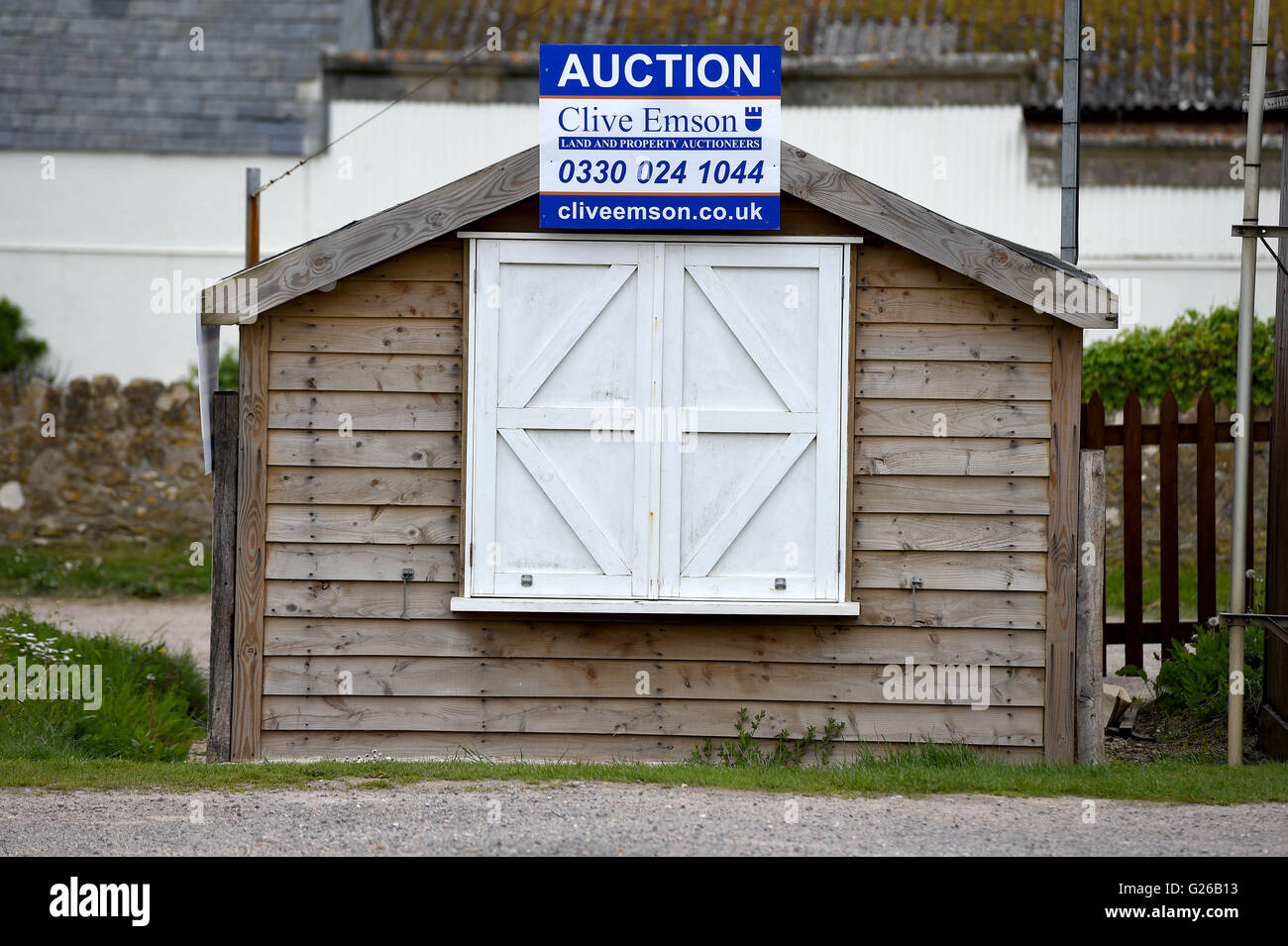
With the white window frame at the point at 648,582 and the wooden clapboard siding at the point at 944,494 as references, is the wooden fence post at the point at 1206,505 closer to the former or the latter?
the wooden clapboard siding at the point at 944,494

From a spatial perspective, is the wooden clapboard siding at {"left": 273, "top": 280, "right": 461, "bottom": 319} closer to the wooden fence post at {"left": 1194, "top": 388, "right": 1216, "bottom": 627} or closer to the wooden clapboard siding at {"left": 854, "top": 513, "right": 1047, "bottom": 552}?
the wooden clapboard siding at {"left": 854, "top": 513, "right": 1047, "bottom": 552}

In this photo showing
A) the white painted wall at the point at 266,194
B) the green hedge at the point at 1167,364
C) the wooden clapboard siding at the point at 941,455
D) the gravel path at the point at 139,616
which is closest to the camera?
the wooden clapboard siding at the point at 941,455

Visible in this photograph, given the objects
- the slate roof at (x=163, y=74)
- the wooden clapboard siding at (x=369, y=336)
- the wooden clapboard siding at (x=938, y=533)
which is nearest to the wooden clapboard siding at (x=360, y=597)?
the wooden clapboard siding at (x=369, y=336)

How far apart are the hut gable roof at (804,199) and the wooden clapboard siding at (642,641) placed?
1.59 meters

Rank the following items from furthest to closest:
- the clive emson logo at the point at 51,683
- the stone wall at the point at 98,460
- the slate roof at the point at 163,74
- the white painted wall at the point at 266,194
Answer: the slate roof at the point at 163,74 → the white painted wall at the point at 266,194 → the stone wall at the point at 98,460 → the clive emson logo at the point at 51,683

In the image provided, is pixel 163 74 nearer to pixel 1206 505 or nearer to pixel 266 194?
pixel 266 194

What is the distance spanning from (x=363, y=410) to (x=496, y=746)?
70.9 inches

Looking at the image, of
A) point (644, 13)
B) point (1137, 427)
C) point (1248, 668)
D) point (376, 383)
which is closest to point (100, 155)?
point (644, 13)

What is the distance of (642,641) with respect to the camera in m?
7.02

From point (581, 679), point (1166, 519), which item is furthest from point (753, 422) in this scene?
point (1166, 519)

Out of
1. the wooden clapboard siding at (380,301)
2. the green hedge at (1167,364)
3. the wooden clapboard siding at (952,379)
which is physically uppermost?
the green hedge at (1167,364)

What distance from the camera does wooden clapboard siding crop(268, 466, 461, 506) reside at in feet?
22.9

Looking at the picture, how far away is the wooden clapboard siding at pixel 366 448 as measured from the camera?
6.96m
